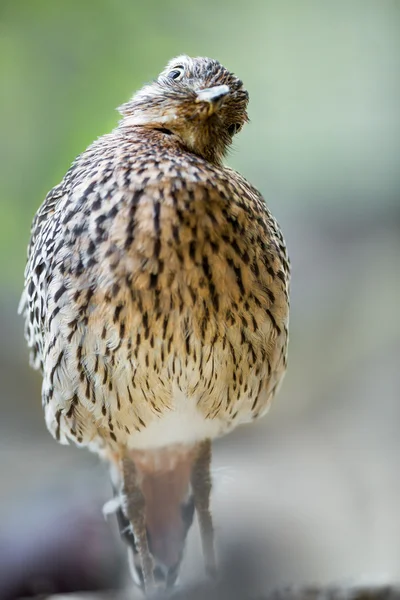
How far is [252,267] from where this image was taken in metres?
1.23

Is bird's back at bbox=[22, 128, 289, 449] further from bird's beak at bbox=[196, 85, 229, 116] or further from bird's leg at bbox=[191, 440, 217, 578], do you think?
bird's leg at bbox=[191, 440, 217, 578]

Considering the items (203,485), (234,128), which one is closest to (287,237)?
(203,485)

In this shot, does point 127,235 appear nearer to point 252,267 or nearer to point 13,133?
point 252,267

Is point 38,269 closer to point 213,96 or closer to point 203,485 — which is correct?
point 213,96

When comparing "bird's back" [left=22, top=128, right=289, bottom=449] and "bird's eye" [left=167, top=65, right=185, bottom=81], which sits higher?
"bird's eye" [left=167, top=65, right=185, bottom=81]

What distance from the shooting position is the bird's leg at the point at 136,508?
5.02 feet

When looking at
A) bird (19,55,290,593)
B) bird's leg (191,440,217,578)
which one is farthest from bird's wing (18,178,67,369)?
bird's leg (191,440,217,578)

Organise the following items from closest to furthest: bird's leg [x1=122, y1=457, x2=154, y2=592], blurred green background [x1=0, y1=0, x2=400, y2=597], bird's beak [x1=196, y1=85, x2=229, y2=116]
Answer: bird's beak [x1=196, y1=85, x2=229, y2=116] < bird's leg [x1=122, y1=457, x2=154, y2=592] < blurred green background [x1=0, y1=0, x2=400, y2=597]

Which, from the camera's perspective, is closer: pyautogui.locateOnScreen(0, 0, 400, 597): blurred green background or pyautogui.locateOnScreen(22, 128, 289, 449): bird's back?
pyautogui.locateOnScreen(22, 128, 289, 449): bird's back

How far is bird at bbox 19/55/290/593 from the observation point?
1165 mm

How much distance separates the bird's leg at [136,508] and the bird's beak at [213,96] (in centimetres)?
73

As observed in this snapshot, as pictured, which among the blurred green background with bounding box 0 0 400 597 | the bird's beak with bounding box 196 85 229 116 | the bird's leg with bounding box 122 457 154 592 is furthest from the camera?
the blurred green background with bounding box 0 0 400 597

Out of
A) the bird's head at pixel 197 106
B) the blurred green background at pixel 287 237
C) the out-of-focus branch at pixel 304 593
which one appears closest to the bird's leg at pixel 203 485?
the blurred green background at pixel 287 237

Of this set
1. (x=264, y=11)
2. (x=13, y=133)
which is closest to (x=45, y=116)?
(x=13, y=133)
